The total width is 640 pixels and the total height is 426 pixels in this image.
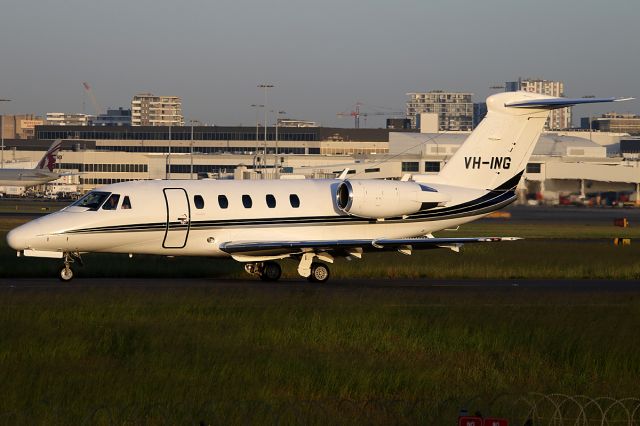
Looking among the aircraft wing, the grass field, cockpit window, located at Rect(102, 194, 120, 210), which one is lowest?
the grass field

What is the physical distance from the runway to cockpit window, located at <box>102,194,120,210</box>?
190 centimetres

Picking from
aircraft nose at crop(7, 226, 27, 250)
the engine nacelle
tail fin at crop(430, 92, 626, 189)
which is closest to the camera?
aircraft nose at crop(7, 226, 27, 250)

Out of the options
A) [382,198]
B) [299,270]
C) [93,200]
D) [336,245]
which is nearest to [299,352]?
[336,245]

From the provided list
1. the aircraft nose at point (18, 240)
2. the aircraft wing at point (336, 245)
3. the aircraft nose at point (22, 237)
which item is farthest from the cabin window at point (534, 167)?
the aircraft nose at point (18, 240)

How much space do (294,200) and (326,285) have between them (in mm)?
3000

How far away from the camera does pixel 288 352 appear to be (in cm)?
1783

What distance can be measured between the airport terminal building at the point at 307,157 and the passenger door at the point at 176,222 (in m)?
18.6

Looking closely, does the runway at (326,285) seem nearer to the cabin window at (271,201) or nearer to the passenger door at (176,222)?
the passenger door at (176,222)

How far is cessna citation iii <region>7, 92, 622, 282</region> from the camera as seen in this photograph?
29578mm

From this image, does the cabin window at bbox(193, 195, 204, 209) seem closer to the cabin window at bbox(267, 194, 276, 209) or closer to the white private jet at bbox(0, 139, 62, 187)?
the cabin window at bbox(267, 194, 276, 209)

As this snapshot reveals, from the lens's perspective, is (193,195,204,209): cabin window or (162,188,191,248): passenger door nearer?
(162,188,191,248): passenger door

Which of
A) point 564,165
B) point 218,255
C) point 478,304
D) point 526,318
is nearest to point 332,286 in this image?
point 218,255

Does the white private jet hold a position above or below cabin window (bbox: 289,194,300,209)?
below

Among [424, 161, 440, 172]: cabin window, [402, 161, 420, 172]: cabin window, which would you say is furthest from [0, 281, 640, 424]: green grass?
[402, 161, 420, 172]: cabin window
